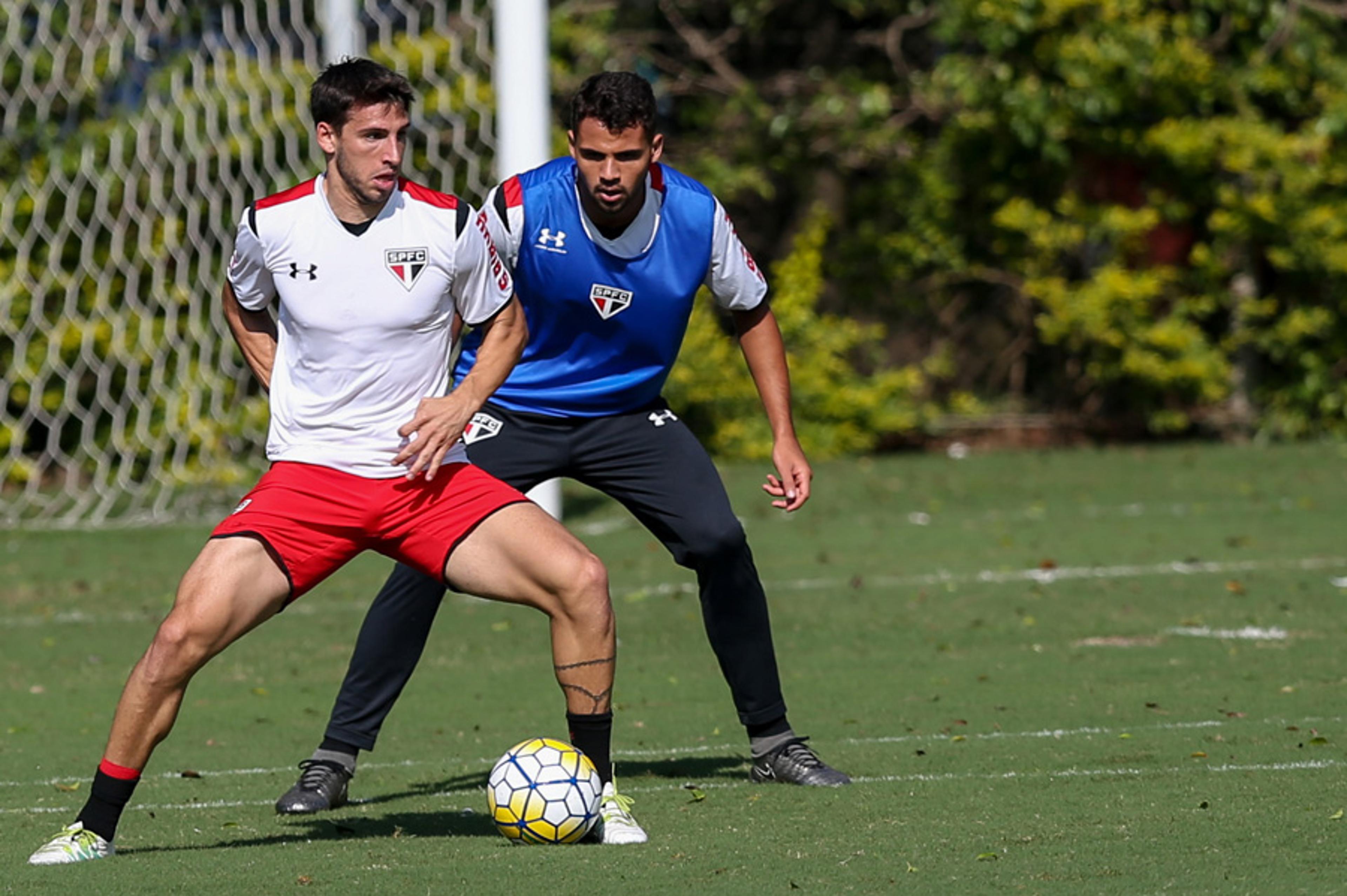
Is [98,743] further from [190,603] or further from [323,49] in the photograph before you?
[323,49]

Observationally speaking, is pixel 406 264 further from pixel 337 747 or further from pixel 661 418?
pixel 337 747

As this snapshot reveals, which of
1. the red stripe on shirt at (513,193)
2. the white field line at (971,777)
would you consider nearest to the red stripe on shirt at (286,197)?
the red stripe on shirt at (513,193)

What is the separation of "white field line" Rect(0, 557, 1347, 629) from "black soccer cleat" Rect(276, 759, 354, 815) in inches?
150

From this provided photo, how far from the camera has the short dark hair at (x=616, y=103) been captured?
5.23 meters

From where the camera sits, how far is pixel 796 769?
562cm

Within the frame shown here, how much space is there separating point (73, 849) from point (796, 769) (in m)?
2.07

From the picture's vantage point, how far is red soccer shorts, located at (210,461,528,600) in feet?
15.8

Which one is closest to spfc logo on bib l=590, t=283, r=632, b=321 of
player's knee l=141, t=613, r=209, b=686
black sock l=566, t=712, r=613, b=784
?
black sock l=566, t=712, r=613, b=784

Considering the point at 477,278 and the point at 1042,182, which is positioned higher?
the point at 477,278

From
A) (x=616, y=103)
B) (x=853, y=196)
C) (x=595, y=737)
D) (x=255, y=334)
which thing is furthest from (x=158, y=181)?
(x=595, y=737)

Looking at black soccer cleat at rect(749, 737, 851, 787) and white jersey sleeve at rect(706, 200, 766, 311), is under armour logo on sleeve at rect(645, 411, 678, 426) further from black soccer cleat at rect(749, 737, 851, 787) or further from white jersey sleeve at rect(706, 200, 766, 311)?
black soccer cleat at rect(749, 737, 851, 787)

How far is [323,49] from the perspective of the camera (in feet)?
43.3

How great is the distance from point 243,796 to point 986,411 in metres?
12.9

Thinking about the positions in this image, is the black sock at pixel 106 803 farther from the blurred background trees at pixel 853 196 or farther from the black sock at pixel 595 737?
the blurred background trees at pixel 853 196
